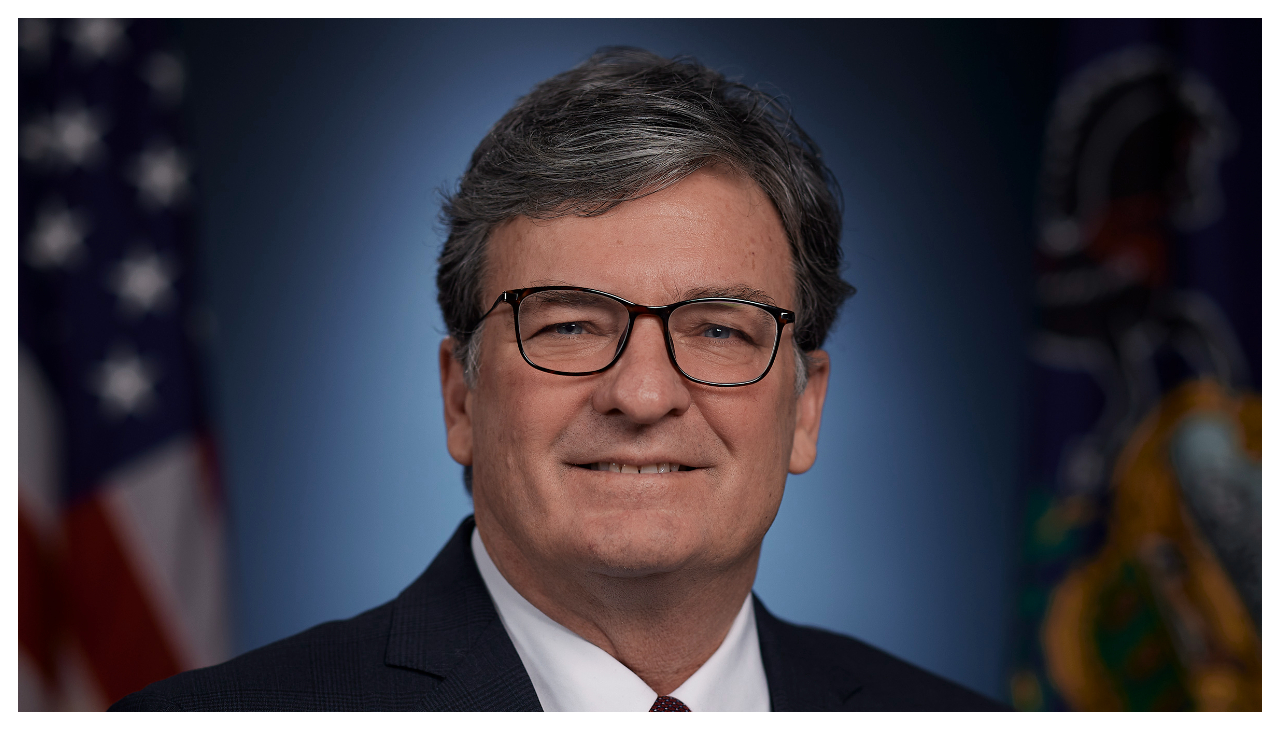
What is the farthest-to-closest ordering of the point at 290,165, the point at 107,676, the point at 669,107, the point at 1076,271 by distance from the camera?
1. the point at 290,165
2. the point at 1076,271
3. the point at 107,676
4. the point at 669,107

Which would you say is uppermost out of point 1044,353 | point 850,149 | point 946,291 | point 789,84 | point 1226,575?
point 789,84

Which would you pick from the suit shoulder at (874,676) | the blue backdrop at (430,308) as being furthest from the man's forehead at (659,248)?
the blue backdrop at (430,308)

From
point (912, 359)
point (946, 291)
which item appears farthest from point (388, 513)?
point (946, 291)

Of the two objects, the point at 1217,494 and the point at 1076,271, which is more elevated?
the point at 1076,271

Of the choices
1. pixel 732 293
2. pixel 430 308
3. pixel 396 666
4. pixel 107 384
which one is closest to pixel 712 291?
pixel 732 293

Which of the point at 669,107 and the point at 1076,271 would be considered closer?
the point at 669,107

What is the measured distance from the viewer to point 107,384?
2930 millimetres

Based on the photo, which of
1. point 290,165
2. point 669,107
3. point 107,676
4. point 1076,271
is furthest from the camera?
point 290,165

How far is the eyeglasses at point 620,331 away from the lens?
152 centimetres

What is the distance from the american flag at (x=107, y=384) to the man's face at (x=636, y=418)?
71.8 inches

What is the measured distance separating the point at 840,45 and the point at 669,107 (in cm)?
215

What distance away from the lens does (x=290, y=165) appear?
3.41 metres

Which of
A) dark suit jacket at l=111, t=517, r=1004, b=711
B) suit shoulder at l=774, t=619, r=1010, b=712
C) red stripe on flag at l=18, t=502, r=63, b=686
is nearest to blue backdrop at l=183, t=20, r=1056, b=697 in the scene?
red stripe on flag at l=18, t=502, r=63, b=686

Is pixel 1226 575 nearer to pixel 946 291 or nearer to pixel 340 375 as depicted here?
pixel 946 291
